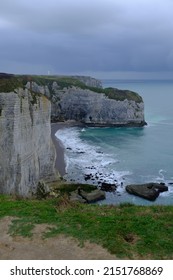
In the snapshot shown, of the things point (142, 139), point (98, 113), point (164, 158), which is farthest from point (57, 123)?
point (164, 158)

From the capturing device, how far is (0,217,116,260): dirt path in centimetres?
1138

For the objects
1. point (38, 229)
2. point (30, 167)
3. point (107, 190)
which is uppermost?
point (38, 229)

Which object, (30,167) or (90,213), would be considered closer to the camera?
(90,213)

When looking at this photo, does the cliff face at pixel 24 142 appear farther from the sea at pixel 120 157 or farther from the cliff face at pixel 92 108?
the cliff face at pixel 92 108

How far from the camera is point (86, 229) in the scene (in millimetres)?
13297

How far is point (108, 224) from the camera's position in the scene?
13656 mm

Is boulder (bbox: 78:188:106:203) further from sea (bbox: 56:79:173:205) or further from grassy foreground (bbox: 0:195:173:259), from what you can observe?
grassy foreground (bbox: 0:195:173:259)

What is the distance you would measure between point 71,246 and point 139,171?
50.0 m

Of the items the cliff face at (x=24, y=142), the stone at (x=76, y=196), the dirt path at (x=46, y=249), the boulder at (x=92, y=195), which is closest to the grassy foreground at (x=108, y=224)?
the dirt path at (x=46, y=249)

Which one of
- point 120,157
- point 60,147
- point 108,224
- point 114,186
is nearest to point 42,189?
point 114,186

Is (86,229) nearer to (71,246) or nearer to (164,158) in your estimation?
(71,246)

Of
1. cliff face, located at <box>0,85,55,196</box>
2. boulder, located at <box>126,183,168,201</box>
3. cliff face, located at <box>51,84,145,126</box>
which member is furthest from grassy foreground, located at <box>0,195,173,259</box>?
cliff face, located at <box>51,84,145,126</box>

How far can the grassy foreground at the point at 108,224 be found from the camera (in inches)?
476
